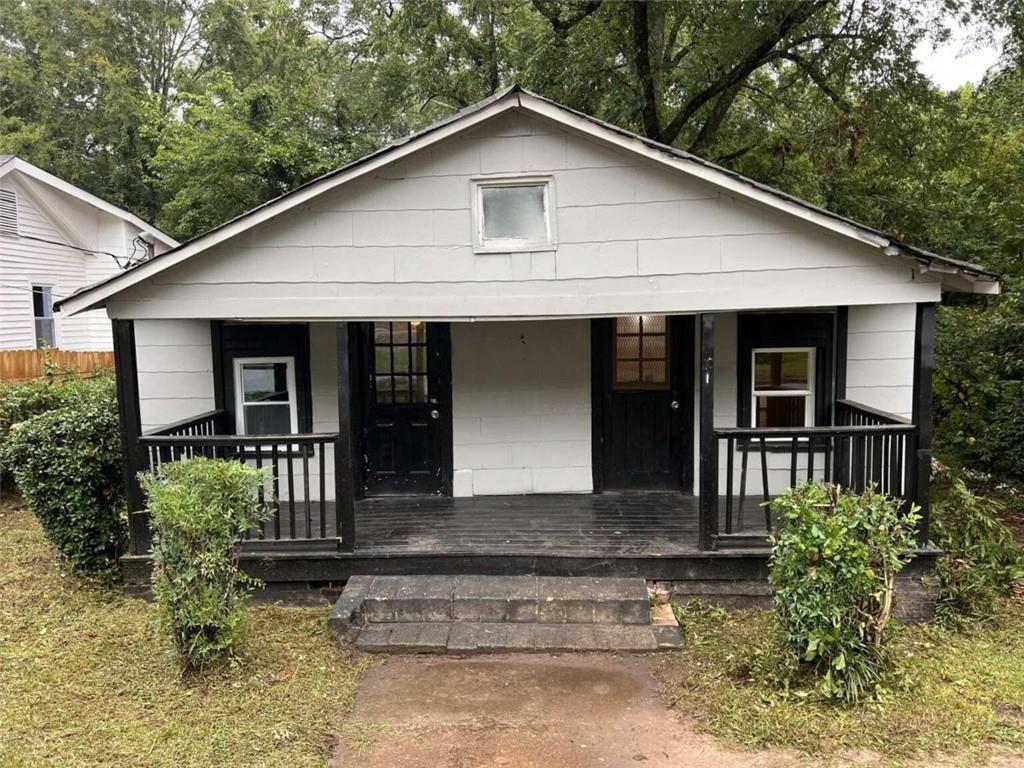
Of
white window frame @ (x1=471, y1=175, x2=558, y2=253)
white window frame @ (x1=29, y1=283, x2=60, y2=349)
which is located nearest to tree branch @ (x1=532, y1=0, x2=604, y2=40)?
white window frame @ (x1=471, y1=175, x2=558, y2=253)

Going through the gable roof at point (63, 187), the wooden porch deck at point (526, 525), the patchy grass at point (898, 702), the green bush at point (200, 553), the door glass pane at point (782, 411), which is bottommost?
the patchy grass at point (898, 702)

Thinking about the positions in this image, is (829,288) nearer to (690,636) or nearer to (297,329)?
(690,636)

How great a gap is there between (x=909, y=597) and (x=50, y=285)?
18294 mm

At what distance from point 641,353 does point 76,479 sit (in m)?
5.57

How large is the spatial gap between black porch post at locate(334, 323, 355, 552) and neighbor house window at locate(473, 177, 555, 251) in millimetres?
1445

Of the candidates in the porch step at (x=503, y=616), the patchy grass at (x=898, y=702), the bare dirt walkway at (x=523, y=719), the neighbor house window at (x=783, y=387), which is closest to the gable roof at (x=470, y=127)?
the neighbor house window at (x=783, y=387)

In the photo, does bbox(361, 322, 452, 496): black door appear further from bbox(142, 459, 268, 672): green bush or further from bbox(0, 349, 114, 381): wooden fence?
bbox(0, 349, 114, 381): wooden fence

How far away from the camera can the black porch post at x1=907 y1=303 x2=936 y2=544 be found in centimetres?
542

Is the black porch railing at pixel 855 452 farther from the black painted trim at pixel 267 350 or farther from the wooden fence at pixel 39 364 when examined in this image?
the wooden fence at pixel 39 364

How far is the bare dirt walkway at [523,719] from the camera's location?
370 centimetres

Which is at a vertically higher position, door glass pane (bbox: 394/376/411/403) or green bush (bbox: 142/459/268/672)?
door glass pane (bbox: 394/376/411/403)

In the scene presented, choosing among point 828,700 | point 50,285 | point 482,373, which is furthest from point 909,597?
point 50,285

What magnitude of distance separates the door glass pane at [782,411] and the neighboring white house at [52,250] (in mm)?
13603

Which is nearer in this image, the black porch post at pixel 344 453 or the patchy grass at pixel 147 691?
the patchy grass at pixel 147 691
